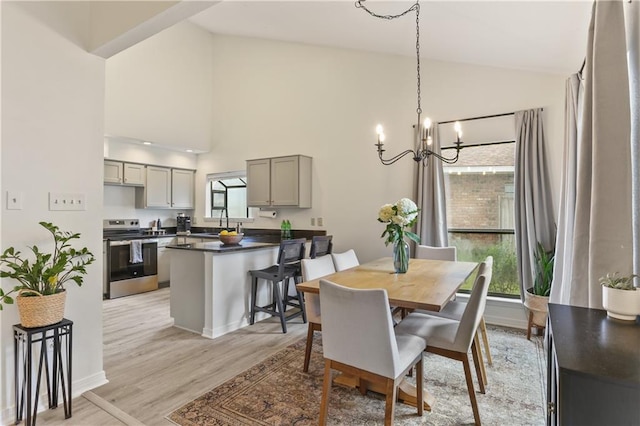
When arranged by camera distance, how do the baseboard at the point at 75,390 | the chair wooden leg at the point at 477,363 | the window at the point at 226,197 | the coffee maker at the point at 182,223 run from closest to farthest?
the baseboard at the point at 75,390, the chair wooden leg at the point at 477,363, the window at the point at 226,197, the coffee maker at the point at 182,223

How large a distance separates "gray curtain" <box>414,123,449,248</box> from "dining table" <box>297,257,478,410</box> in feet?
2.88

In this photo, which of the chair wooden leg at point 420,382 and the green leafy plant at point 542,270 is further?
the green leafy plant at point 542,270

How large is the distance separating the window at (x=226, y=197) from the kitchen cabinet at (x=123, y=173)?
1156 millimetres

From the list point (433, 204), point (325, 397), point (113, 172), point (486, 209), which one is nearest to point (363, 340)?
point (325, 397)

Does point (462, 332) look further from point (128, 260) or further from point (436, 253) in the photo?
point (128, 260)

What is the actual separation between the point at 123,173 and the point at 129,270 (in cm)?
149

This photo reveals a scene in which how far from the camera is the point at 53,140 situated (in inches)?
83.1

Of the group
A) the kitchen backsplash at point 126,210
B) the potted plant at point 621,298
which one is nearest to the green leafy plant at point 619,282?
the potted plant at point 621,298

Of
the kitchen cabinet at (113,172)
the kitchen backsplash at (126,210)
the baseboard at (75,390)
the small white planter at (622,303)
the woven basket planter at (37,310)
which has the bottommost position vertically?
the baseboard at (75,390)

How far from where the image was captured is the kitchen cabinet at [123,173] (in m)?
4.90

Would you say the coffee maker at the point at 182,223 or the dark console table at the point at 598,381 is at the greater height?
the coffee maker at the point at 182,223

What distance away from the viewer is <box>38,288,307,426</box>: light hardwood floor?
2051 millimetres

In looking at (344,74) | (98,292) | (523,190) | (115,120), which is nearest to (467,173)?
(523,190)

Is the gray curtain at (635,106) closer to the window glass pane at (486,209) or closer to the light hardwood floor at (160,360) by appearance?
the window glass pane at (486,209)
